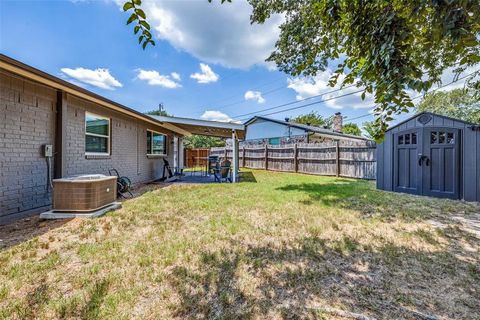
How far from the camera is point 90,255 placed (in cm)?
277

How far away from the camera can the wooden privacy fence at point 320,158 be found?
35.4 ft

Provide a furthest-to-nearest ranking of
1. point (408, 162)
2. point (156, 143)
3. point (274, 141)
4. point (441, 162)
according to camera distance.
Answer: point (274, 141)
point (156, 143)
point (408, 162)
point (441, 162)

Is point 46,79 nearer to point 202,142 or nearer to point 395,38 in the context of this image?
point 395,38

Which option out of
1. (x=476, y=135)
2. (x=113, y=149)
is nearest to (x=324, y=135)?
(x=476, y=135)

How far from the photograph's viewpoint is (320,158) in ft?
41.6

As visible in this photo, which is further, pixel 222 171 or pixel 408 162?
pixel 222 171

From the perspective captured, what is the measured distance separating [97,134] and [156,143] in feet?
15.7

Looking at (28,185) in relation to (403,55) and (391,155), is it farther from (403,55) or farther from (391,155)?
(391,155)

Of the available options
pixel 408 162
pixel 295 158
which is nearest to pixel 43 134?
pixel 408 162

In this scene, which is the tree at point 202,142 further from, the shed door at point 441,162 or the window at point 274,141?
the shed door at point 441,162

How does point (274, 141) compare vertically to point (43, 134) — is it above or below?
above

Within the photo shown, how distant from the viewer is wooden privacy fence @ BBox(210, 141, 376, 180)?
10.8m

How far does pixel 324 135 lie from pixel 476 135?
14385mm

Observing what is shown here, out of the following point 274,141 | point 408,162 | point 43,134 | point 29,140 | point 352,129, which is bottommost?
point 408,162
